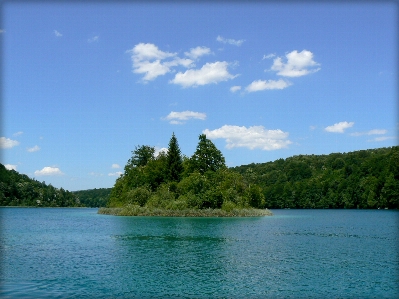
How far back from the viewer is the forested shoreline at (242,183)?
79.6 meters

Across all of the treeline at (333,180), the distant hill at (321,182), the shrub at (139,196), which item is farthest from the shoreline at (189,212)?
the treeline at (333,180)

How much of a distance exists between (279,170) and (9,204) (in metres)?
123

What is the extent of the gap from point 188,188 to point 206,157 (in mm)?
11015

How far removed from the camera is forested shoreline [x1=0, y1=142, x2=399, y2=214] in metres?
79.6

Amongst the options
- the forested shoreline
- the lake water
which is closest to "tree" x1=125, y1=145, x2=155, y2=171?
the forested shoreline

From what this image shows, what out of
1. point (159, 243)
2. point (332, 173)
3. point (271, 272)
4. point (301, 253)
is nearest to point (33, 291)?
point (271, 272)

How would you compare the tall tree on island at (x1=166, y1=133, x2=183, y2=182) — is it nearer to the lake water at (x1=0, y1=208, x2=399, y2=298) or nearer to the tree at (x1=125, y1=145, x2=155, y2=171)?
the tree at (x1=125, y1=145, x2=155, y2=171)

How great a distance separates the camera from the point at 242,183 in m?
86.1

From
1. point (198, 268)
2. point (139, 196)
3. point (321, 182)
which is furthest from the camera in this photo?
point (321, 182)

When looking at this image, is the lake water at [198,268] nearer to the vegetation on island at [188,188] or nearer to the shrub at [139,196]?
the vegetation on island at [188,188]

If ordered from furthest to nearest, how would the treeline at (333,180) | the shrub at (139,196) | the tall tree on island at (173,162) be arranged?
the treeline at (333,180) → the tall tree on island at (173,162) → the shrub at (139,196)

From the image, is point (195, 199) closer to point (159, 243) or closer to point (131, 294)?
point (159, 243)

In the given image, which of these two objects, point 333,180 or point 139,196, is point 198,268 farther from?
point 333,180

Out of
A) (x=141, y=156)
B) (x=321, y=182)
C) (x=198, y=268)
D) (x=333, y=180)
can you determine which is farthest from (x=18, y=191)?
(x=198, y=268)
